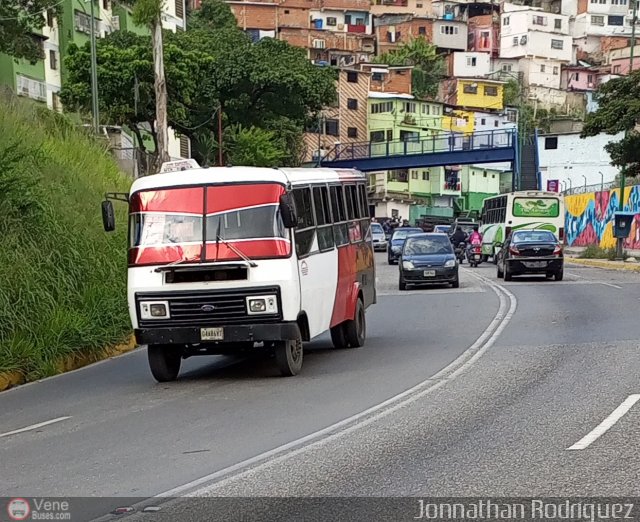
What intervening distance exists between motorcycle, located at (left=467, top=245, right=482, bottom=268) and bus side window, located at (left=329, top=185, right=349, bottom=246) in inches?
1215

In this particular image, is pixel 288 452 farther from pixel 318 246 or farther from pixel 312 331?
pixel 318 246

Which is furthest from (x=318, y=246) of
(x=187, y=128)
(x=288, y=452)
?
(x=187, y=128)

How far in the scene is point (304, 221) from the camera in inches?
587

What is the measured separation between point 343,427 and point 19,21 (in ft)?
85.7

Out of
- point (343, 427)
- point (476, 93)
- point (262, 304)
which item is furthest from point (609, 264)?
point (476, 93)

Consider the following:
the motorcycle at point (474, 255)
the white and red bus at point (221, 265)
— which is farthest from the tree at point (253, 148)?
the white and red bus at point (221, 265)

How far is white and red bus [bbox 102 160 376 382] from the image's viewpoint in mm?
13562

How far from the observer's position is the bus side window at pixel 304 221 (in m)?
14.4

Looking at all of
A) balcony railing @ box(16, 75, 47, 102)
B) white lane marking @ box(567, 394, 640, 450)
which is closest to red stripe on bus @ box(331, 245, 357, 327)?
white lane marking @ box(567, 394, 640, 450)

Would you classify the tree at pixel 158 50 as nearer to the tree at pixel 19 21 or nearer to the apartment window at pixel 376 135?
the tree at pixel 19 21

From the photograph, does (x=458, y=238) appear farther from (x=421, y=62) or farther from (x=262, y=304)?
(x=421, y=62)

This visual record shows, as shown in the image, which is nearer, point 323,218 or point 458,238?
point 323,218

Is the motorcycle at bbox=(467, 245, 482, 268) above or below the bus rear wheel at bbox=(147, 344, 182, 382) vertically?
below

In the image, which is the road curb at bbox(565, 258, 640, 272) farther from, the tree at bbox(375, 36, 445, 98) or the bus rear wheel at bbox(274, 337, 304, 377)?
the tree at bbox(375, 36, 445, 98)
